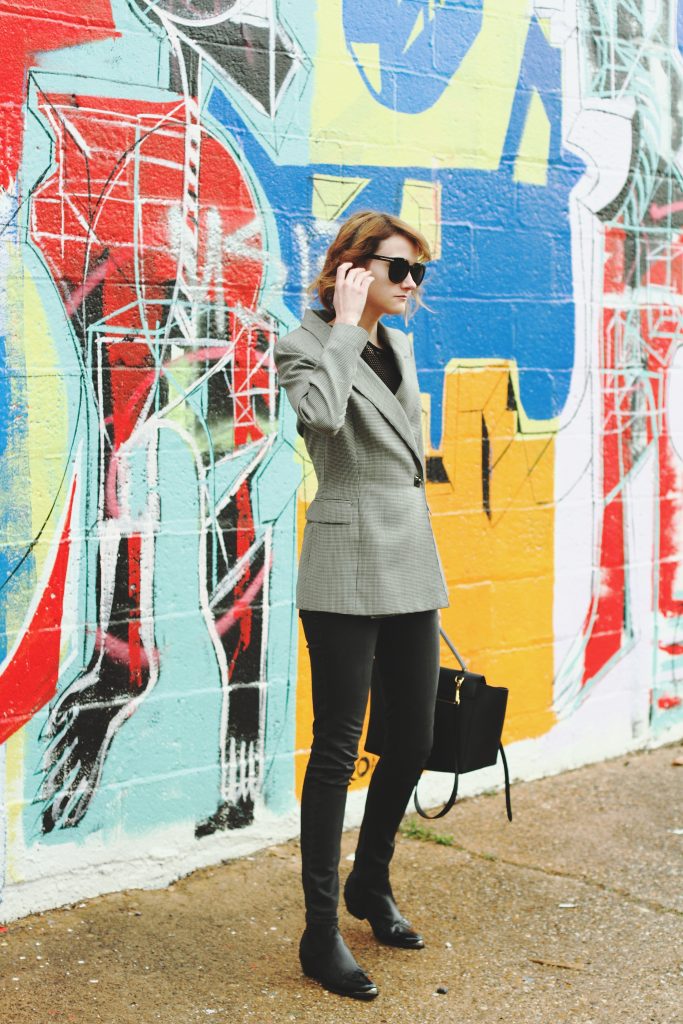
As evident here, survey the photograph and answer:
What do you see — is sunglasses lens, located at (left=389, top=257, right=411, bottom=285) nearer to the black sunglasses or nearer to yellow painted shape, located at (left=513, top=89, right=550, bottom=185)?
the black sunglasses

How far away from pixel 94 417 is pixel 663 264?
8.91 feet

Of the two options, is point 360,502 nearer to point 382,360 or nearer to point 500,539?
point 382,360

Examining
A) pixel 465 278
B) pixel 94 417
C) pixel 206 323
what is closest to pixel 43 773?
pixel 94 417

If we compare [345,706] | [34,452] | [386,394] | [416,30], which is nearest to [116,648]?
[34,452]

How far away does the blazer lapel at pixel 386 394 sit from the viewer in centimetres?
335

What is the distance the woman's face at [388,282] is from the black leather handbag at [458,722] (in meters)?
0.99

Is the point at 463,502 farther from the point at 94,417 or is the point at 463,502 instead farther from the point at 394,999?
the point at 394,999

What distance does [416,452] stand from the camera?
3.44 m

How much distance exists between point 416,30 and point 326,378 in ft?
6.46

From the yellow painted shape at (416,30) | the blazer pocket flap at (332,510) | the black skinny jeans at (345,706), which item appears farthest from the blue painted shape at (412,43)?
the black skinny jeans at (345,706)

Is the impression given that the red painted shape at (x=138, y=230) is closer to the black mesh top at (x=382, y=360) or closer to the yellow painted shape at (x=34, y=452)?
the yellow painted shape at (x=34, y=452)

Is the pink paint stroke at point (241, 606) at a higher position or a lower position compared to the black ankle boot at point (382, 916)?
higher

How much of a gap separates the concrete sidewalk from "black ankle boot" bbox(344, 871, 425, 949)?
0.12 feet

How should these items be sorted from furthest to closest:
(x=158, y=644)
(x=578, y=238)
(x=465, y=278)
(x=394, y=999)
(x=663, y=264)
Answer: (x=663, y=264) < (x=578, y=238) < (x=465, y=278) < (x=158, y=644) < (x=394, y=999)
